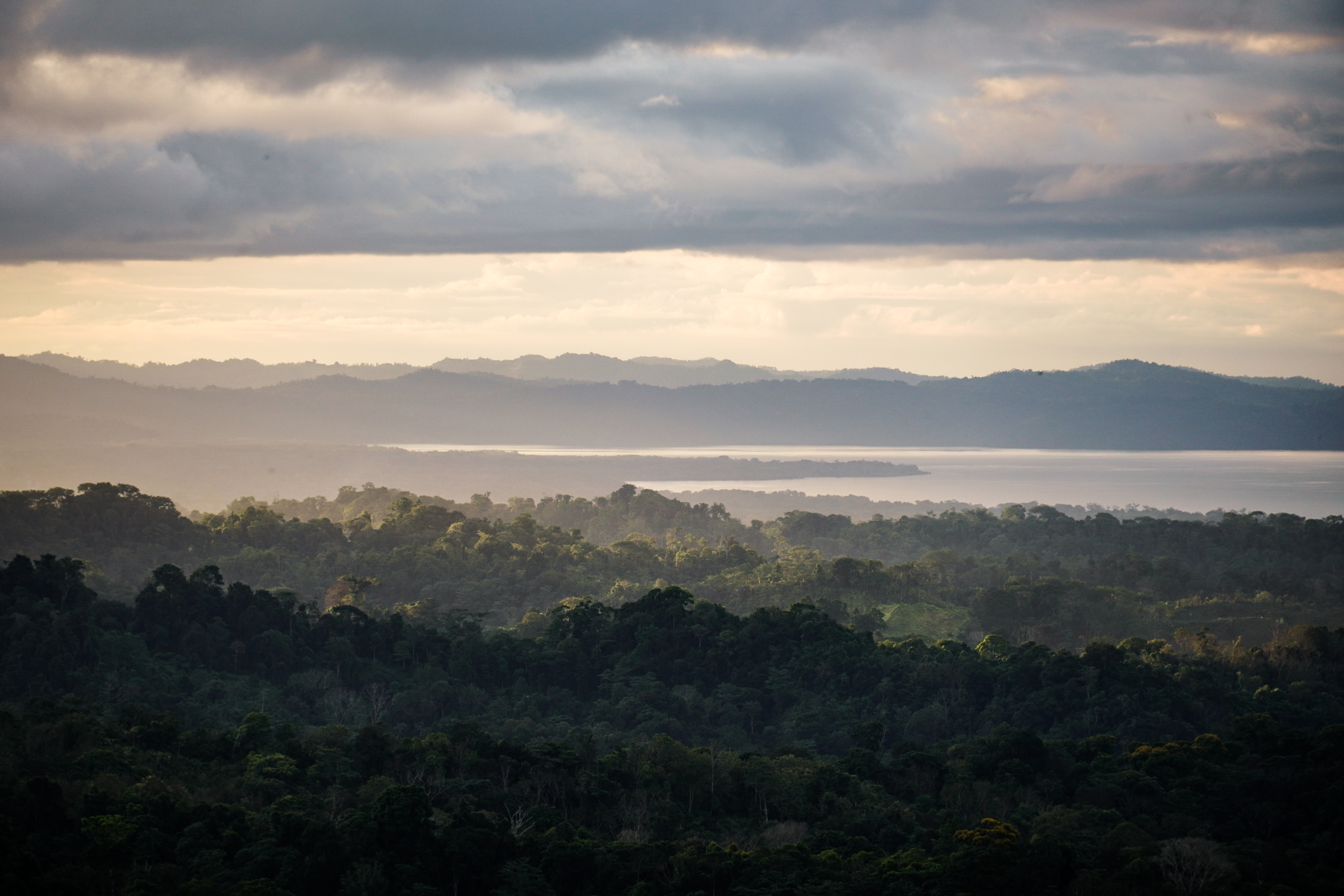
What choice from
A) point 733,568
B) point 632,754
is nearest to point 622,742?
point 632,754

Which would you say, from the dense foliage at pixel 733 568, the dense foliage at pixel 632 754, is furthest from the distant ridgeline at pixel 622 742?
the dense foliage at pixel 733 568

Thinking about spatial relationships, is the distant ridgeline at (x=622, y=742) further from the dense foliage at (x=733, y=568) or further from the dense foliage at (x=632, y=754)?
the dense foliage at (x=733, y=568)

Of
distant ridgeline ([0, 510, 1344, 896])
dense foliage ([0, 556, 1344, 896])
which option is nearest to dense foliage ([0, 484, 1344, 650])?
distant ridgeline ([0, 510, 1344, 896])

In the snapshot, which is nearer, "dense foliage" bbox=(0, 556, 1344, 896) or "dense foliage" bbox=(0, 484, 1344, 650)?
"dense foliage" bbox=(0, 556, 1344, 896)

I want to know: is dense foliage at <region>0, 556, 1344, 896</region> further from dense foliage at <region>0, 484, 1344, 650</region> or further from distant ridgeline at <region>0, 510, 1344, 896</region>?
dense foliage at <region>0, 484, 1344, 650</region>

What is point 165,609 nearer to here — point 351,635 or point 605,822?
point 351,635

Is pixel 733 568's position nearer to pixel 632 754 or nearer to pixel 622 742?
pixel 622 742
